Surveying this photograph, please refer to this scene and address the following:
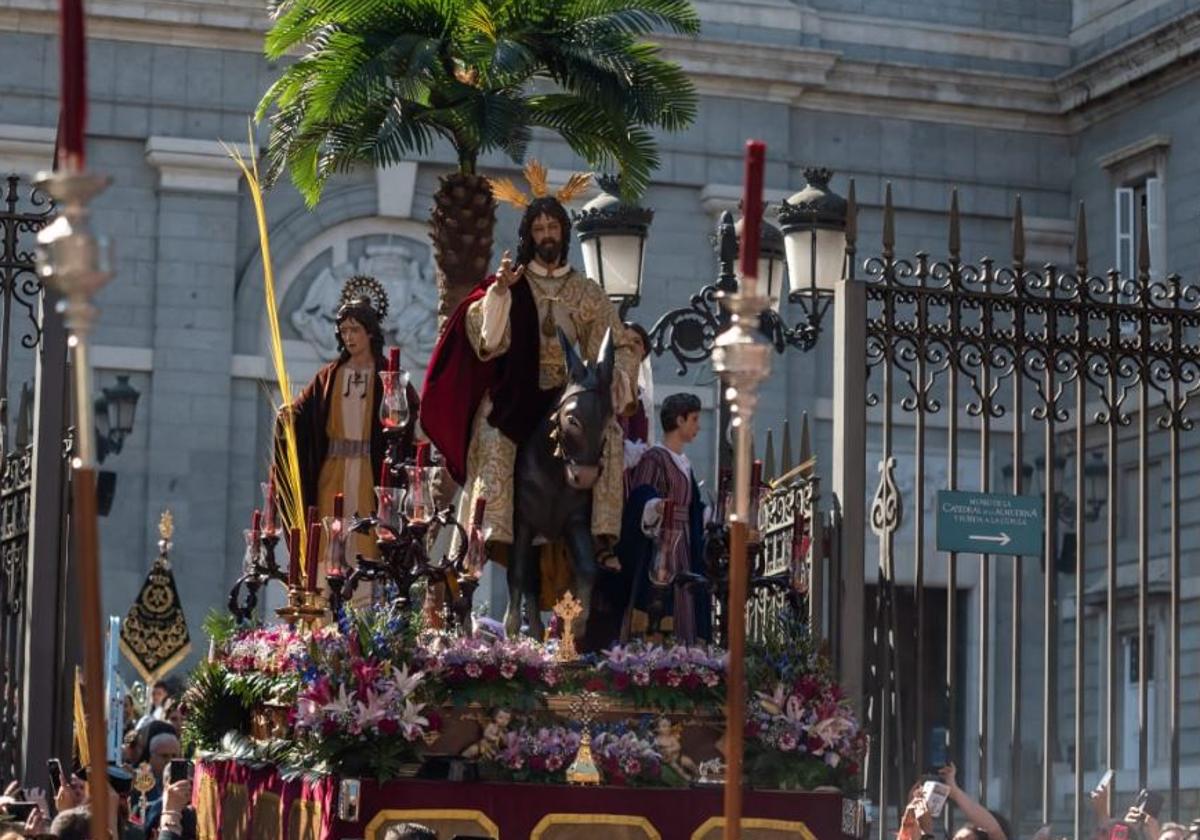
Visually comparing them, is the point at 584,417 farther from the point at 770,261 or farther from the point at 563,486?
the point at 770,261

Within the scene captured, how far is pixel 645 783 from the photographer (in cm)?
1191

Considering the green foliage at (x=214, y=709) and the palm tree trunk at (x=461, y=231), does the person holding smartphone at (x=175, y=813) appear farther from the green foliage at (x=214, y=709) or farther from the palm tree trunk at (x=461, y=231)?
the palm tree trunk at (x=461, y=231)

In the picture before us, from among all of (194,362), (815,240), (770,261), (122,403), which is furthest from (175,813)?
(194,362)

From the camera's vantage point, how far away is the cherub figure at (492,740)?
38.5 ft

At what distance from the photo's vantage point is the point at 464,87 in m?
14.9

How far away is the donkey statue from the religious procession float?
0.05 ft

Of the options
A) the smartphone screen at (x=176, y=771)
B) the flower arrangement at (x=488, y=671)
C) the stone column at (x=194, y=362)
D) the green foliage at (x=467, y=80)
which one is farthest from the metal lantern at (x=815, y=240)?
the stone column at (x=194, y=362)

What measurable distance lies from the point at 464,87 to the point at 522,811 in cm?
486

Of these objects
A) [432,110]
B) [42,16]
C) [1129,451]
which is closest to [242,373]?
[42,16]

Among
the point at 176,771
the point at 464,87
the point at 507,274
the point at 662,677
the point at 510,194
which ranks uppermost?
the point at 464,87

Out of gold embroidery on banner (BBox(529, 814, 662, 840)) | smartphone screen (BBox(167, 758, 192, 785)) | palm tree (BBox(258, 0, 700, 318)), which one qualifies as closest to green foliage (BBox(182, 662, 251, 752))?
smartphone screen (BBox(167, 758, 192, 785))

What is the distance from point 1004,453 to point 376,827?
18.8 metres

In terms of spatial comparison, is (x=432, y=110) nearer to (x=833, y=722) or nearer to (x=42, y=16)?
(x=833, y=722)

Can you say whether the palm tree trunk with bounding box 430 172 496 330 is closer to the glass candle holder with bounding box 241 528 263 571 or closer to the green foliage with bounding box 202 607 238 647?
the glass candle holder with bounding box 241 528 263 571
